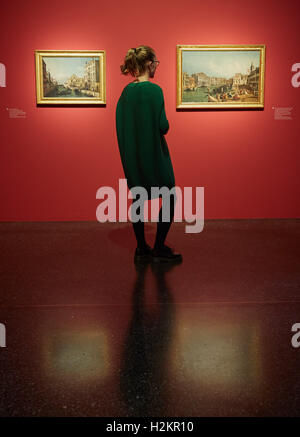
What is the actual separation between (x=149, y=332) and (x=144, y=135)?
6.05 ft

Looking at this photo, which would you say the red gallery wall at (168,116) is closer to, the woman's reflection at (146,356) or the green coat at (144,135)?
the green coat at (144,135)

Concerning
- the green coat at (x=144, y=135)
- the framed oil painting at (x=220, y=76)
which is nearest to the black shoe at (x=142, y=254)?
the green coat at (x=144, y=135)

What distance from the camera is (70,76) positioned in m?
5.73

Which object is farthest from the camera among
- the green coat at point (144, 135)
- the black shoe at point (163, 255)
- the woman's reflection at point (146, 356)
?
the black shoe at point (163, 255)

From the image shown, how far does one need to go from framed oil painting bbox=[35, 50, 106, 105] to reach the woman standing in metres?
2.11

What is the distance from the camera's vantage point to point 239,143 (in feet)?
19.6

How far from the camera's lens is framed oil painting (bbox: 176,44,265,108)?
5703 mm

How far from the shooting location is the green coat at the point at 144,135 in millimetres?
3619

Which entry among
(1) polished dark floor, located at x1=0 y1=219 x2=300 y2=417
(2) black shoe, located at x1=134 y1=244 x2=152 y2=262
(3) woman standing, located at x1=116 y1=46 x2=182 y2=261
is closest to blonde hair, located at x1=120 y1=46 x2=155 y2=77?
(3) woman standing, located at x1=116 y1=46 x2=182 y2=261

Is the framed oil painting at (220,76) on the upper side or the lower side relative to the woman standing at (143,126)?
upper

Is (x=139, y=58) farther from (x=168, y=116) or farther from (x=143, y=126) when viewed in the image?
(x=168, y=116)

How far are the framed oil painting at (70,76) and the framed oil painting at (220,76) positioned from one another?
1.10 m

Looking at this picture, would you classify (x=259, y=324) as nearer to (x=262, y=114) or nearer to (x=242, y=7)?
(x=262, y=114)

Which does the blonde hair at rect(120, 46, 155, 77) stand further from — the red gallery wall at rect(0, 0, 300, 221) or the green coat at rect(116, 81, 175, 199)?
the red gallery wall at rect(0, 0, 300, 221)
